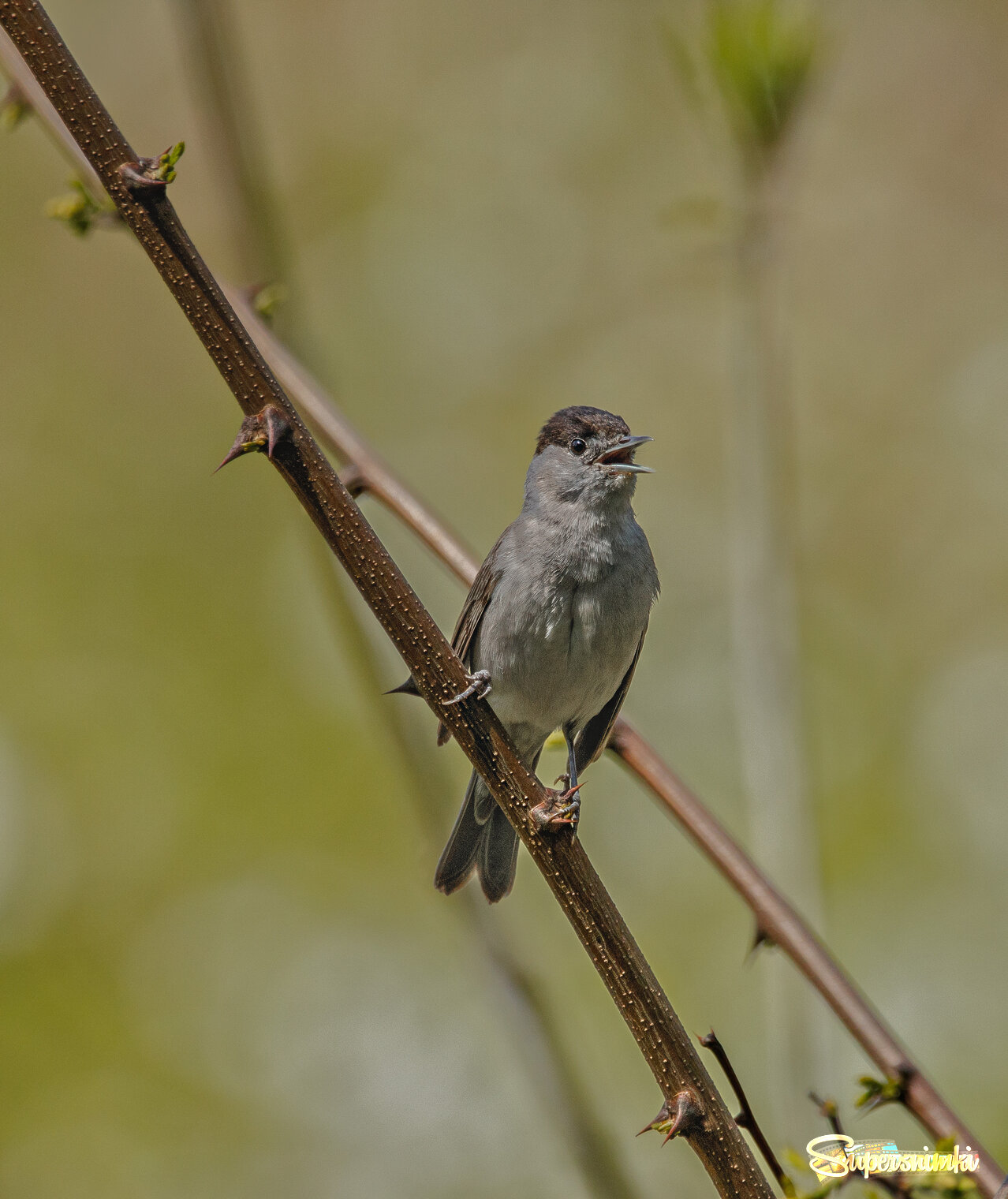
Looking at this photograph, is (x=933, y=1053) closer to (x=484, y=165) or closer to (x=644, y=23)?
(x=484, y=165)

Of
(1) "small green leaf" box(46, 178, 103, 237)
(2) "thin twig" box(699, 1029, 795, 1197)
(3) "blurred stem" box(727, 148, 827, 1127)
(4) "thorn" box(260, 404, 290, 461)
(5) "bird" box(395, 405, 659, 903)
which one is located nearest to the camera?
(2) "thin twig" box(699, 1029, 795, 1197)

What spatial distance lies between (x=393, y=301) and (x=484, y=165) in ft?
4.44

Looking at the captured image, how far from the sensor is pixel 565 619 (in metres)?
4.01

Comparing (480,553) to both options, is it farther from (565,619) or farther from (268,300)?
(268,300)

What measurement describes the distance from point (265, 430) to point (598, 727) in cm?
267

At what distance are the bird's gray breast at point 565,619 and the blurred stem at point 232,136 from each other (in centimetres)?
136

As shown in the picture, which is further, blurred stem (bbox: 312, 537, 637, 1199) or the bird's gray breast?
the bird's gray breast

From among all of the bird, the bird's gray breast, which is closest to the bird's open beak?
the bird

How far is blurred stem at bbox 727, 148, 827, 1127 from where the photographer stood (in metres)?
2.94

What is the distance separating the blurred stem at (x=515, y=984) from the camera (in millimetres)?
2527

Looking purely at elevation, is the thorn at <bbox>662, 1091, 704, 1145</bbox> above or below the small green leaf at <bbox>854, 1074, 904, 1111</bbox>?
above

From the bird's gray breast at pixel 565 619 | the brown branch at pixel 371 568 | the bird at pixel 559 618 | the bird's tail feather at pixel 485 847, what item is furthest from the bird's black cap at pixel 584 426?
the brown branch at pixel 371 568

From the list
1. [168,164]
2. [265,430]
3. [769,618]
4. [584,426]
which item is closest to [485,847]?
[769,618]

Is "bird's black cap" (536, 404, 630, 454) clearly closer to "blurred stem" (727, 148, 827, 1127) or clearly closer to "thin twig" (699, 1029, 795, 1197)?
"blurred stem" (727, 148, 827, 1127)
